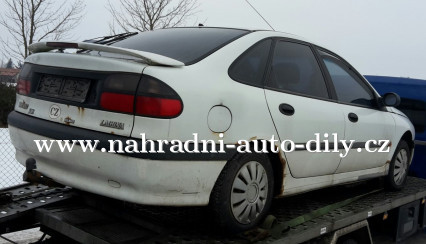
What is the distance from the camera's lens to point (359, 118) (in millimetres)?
3668

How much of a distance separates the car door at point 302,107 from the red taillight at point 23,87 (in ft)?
5.11

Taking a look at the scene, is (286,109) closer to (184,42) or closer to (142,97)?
(184,42)

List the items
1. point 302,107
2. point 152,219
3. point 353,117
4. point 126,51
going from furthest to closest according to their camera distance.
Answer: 1. point 353,117
2. point 302,107
3. point 152,219
4. point 126,51

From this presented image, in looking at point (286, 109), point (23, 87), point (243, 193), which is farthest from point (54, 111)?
point (286, 109)

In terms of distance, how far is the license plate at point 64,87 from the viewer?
241cm

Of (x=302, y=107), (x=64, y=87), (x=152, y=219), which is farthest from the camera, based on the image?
(x=302, y=107)

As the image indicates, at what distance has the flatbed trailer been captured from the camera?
252 centimetres

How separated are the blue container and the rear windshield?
10.9 ft

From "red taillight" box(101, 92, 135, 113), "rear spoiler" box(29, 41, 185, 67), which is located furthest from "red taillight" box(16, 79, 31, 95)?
"red taillight" box(101, 92, 135, 113)

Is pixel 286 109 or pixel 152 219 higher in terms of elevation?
pixel 286 109

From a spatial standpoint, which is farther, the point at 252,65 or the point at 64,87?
the point at 252,65

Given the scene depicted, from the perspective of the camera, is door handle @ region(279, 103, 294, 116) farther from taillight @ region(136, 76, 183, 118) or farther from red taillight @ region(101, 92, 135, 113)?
red taillight @ region(101, 92, 135, 113)

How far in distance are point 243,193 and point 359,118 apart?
1.59 m

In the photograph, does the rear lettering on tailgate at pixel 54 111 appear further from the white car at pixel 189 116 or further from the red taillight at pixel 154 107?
the red taillight at pixel 154 107
